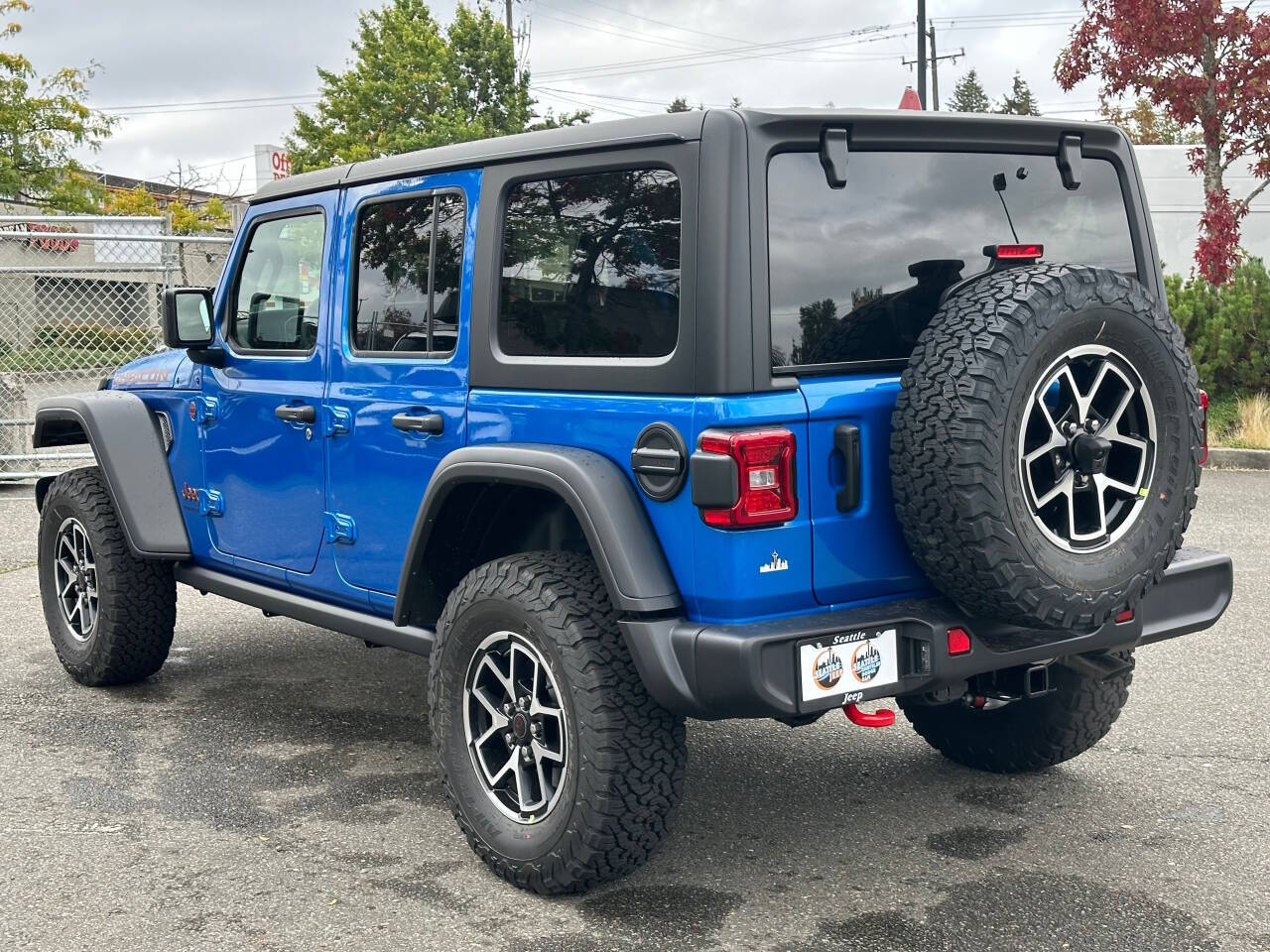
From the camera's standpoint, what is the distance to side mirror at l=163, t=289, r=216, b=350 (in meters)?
4.95

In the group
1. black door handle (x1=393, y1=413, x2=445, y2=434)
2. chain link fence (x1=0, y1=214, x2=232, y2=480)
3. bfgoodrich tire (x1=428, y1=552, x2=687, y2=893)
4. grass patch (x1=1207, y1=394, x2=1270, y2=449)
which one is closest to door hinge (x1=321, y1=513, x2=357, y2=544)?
black door handle (x1=393, y1=413, x2=445, y2=434)

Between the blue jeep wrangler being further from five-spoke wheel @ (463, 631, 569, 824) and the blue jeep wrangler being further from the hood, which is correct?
the hood

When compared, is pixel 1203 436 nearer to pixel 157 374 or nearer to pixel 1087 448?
pixel 1087 448

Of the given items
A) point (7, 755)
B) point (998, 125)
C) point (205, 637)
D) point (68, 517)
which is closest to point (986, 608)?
point (998, 125)

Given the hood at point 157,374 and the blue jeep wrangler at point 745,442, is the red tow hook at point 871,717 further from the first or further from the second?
the hood at point 157,374

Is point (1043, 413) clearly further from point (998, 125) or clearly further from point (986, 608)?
point (998, 125)

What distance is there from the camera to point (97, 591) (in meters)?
5.45

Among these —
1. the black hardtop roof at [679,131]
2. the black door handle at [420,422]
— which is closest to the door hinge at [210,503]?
the black door handle at [420,422]

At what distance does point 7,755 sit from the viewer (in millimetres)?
A: 4805

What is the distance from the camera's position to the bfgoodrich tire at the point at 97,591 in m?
5.39

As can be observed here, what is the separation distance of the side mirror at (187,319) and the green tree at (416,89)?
114 feet

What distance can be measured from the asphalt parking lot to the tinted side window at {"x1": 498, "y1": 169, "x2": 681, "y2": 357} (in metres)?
1.46

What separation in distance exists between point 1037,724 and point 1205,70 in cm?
1169

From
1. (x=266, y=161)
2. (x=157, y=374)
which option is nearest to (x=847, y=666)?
(x=157, y=374)
